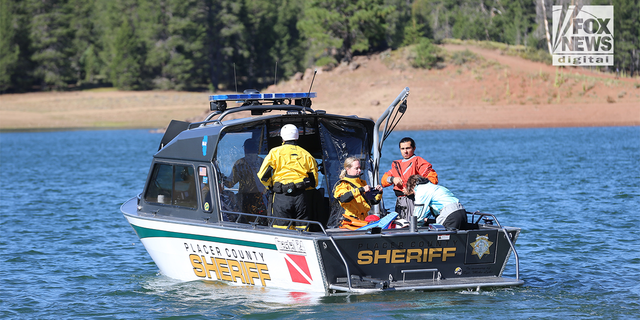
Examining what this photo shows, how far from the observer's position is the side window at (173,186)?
909 cm

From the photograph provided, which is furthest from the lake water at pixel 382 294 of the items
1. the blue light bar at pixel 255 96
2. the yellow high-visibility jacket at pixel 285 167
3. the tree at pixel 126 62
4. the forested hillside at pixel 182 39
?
the forested hillside at pixel 182 39

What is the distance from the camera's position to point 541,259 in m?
11.1

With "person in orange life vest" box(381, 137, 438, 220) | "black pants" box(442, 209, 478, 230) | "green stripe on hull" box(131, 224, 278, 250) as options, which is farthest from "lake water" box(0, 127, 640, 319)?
"person in orange life vest" box(381, 137, 438, 220)

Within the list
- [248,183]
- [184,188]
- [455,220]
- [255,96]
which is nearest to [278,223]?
[248,183]

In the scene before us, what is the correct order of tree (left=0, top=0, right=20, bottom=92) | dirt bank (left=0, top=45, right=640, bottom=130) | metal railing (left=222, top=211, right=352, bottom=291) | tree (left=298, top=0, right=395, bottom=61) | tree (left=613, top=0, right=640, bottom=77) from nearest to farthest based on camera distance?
metal railing (left=222, top=211, right=352, bottom=291) → dirt bank (left=0, top=45, right=640, bottom=130) → tree (left=298, top=0, right=395, bottom=61) → tree (left=613, top=0, right=640, bottom=77) → tree (left=0, top=0, right=20, bottom=92)

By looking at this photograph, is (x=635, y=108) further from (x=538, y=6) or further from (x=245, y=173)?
(x=245, y=173)

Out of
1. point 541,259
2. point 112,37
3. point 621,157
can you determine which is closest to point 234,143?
point 541,259

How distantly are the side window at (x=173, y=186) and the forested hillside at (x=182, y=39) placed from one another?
210ft

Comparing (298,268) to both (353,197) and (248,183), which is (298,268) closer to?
(353,197)

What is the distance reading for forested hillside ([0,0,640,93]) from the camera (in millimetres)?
77000

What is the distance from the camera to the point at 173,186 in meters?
9.30

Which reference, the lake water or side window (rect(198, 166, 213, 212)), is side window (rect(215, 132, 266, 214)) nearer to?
side window (rect(198, 166, 213, 212))

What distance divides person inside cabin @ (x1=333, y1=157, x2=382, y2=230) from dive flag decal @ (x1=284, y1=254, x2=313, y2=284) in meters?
0.89

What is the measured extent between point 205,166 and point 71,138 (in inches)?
1788
